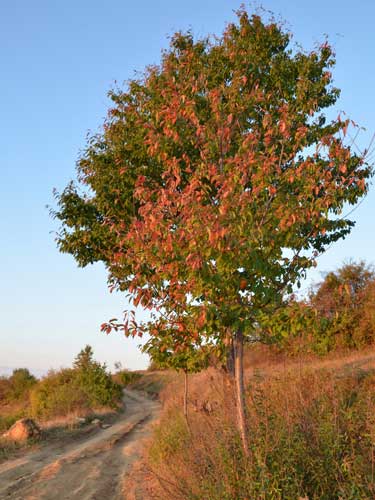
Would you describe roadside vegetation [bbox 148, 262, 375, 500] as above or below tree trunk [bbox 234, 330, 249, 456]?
below

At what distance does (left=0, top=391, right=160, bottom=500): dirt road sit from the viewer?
9477 mm

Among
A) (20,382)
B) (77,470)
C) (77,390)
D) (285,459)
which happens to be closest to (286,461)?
(285,459)

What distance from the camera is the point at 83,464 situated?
39.9 feet

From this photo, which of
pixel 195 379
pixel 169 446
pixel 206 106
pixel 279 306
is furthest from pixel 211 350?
pixel 195 379

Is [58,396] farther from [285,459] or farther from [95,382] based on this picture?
[285,459]

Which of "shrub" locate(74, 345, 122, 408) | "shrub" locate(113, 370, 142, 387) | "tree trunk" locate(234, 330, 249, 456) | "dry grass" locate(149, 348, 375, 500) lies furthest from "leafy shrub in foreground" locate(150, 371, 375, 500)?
"shrub" locate(113, 370, 142, 387)

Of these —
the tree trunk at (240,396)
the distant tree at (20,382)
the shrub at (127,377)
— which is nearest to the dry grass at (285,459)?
the tree trunk at (240,396)

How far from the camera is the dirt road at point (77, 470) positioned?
9.48 m

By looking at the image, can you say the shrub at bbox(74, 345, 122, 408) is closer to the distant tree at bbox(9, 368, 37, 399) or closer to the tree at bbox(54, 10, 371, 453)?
the distant tree at bbox(9, 368, 37, 399)

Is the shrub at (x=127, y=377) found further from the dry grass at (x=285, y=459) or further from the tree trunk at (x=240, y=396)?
the tree trunk at (x=240, y=396)

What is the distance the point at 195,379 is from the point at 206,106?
810 inches

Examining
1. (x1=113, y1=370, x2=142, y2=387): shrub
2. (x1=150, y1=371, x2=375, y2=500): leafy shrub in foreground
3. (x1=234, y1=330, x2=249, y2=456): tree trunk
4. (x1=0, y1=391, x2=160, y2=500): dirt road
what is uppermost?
(x1=113, y1=370, x2=142, y2=387): shrub

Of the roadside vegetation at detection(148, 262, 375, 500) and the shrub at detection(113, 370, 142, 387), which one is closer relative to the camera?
the roadside vegetation at detection(148, 262, 375, 500)

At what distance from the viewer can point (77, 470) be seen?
1146 centimetres
